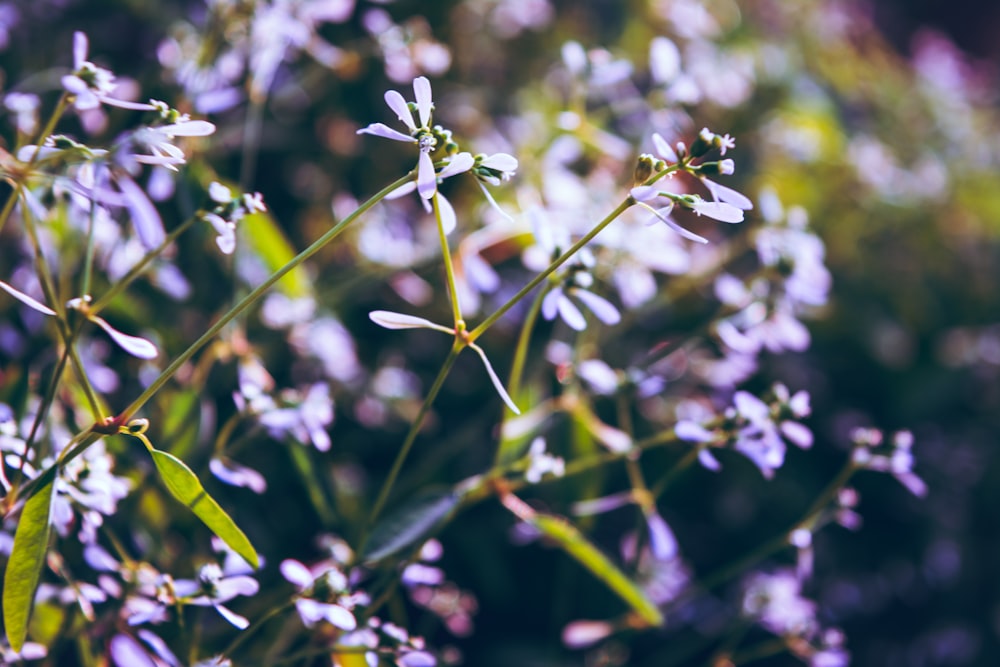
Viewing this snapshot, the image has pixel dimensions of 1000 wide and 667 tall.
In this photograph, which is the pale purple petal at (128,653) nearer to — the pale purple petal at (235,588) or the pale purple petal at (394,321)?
the pale purple petal at (235,588)

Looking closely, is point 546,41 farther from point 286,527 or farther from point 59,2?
point 286,527

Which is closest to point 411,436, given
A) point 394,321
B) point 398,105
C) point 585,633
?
point 394,321

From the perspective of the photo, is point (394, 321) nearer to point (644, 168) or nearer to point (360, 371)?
point (644, 168)

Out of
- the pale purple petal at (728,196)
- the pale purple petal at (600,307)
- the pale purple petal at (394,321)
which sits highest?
the pale purple petal at (728,196)

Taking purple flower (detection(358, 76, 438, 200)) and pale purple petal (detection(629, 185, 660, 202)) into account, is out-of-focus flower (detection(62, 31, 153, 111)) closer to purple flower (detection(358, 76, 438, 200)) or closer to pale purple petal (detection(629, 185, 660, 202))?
purple flower (detection(358, 76, 438, 200))

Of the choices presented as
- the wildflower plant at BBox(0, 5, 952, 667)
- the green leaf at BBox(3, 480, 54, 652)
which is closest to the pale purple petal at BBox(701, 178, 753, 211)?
the wildflower plant at BBox(0, 5, 952, 667)

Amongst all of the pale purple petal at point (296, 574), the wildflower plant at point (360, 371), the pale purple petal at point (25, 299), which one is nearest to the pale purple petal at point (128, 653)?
the wildflower plant at point (360, 371)
